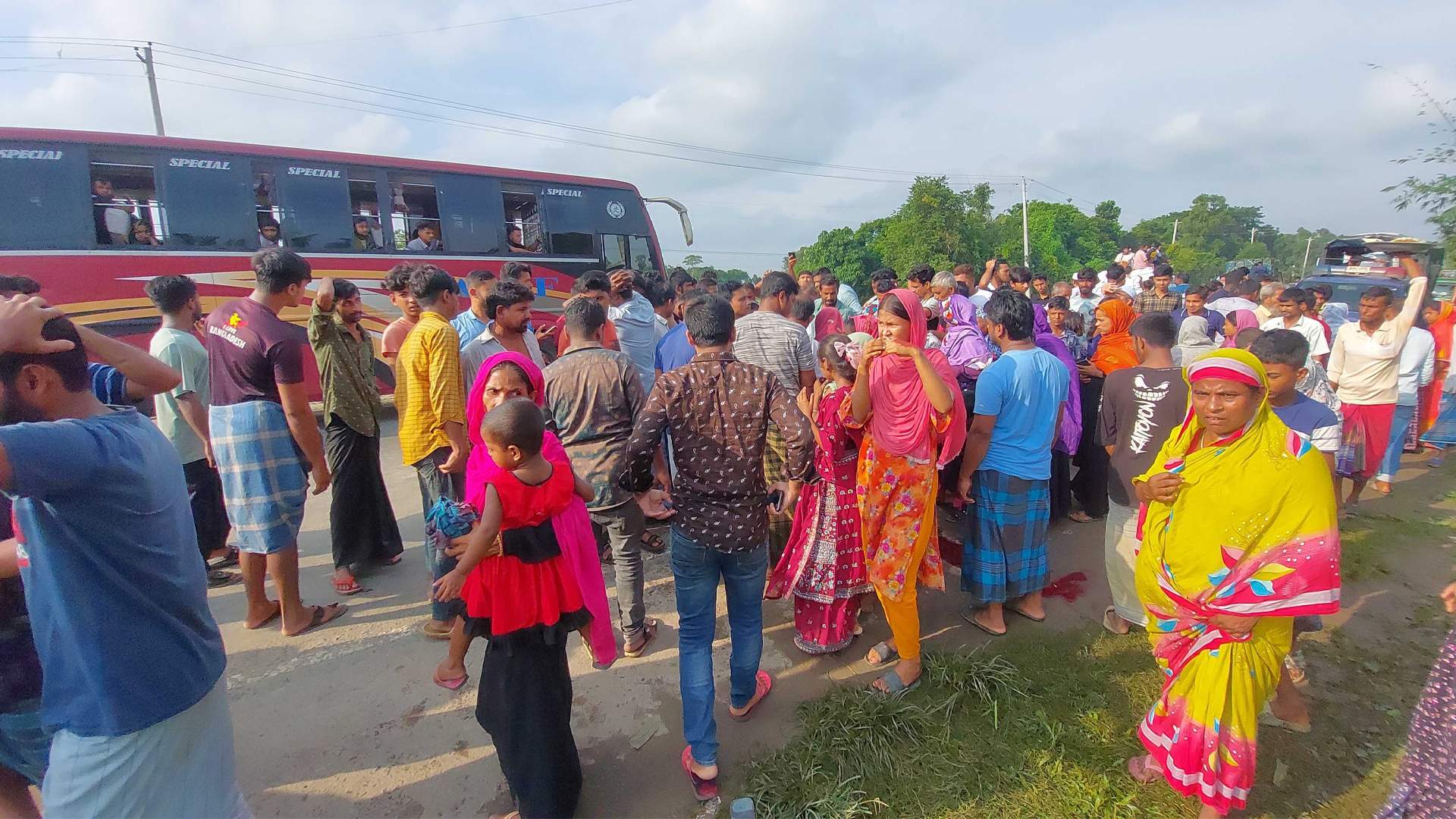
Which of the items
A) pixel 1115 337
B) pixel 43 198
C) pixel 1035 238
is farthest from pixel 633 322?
pixel 1035 238

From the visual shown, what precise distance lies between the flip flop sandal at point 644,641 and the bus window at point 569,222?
776 cm

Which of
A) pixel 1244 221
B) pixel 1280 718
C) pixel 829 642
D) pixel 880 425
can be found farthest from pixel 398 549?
pixel 1244 221

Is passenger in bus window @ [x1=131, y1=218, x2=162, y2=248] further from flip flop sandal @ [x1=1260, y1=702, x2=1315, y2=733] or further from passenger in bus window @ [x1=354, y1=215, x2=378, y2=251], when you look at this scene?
flip flop sandal @ [x1=1260, y1=702, x2=1315, y2=733]

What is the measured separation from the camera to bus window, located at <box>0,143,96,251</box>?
622 cm

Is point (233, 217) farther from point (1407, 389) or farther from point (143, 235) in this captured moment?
point (1407, 389)

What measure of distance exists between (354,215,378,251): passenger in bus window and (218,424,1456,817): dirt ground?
547cm

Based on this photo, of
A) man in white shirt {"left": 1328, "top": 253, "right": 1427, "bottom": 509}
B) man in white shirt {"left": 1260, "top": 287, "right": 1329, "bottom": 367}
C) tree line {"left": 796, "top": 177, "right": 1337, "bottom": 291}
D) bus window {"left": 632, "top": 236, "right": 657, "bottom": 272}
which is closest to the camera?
man in white shirt {"left": 1328, "top": 253, "right": 1427, "bottom": 509}

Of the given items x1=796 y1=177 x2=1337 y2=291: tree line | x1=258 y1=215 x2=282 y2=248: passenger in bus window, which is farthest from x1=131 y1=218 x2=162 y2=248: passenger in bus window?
x1=796 y1=177 x2=1337 y2=291: tree line

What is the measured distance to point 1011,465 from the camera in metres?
3.18

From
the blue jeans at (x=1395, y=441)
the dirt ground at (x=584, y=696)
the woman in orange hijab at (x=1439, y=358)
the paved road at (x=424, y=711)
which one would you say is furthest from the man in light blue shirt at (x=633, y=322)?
the woman in orange hijab at (x=1439, y=358)

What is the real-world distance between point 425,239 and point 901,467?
26.6 ft

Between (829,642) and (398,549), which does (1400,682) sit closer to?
(829,642)

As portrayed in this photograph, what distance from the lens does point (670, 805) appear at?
231cm

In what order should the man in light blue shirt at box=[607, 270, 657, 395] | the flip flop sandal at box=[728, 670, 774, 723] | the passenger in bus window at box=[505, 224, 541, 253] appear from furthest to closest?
the passenger in bus window at box=[505, 224, 541, 253] < the man in light blue shirt at box=[607, 270, 657, 395] < the flip flop sandal at box=[728, 670, 774, 723]
